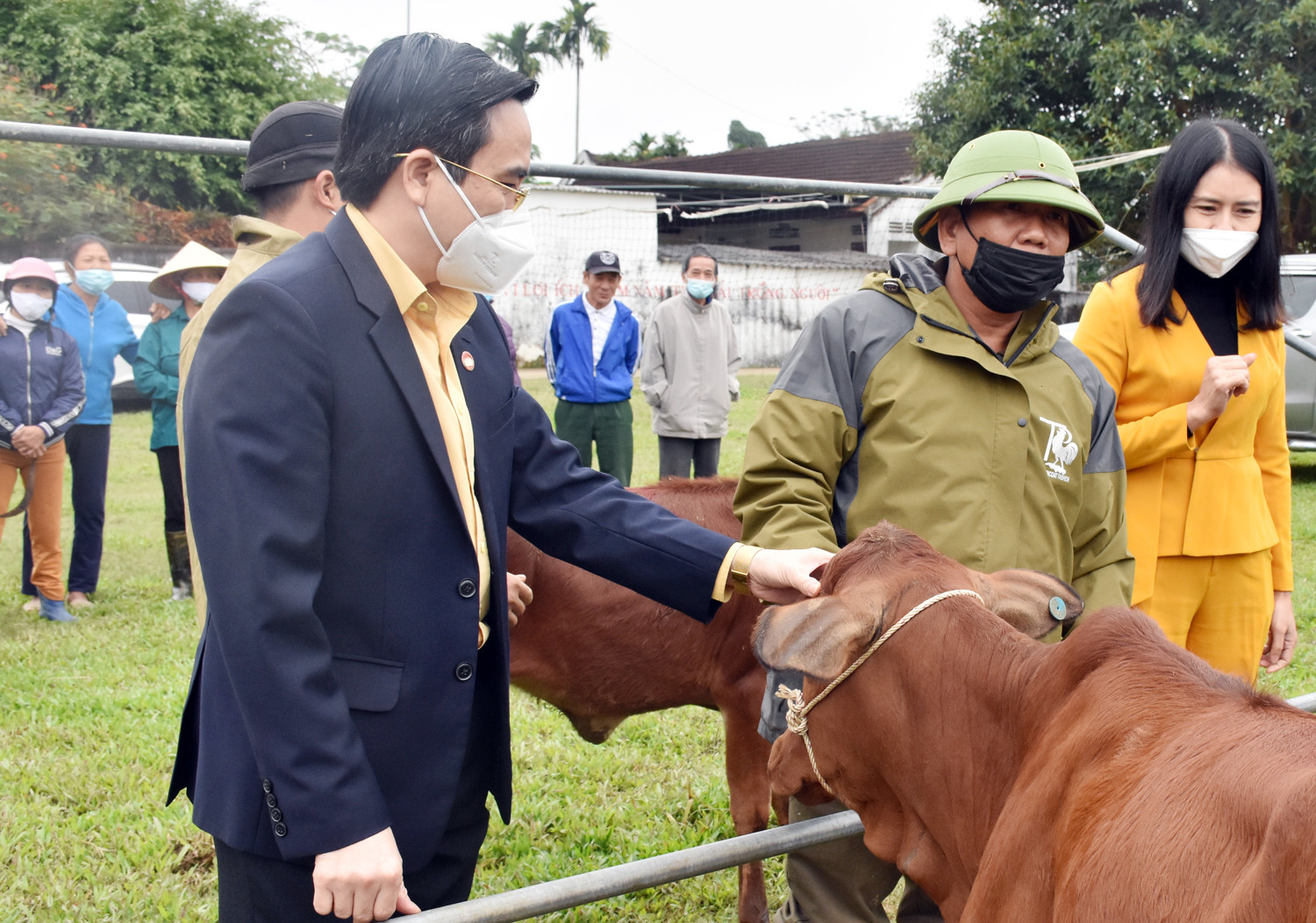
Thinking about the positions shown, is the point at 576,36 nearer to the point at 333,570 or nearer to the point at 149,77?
the point at 149,77

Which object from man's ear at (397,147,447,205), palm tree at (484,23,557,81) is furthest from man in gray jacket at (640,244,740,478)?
palm tree at (484,23,557,81)

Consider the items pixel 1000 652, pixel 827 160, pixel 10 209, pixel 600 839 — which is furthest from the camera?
pixel 827 160

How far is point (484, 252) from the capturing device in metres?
1.72

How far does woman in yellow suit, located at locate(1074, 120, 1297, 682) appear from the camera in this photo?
2791 mm

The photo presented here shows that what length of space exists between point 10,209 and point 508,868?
20155 millimetres

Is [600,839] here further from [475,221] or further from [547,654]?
[475,221]

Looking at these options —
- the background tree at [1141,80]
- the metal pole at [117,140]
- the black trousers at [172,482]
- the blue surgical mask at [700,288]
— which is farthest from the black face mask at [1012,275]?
the background tree at [1141,80]

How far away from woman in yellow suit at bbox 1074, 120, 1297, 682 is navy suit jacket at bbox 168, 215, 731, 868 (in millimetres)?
1818

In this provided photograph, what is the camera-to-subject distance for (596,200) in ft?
72.2

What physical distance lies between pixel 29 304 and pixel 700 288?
4355mm

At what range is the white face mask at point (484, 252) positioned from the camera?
1.67 meters

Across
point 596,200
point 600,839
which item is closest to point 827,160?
point 596,200

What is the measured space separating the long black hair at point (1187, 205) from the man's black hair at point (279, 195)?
7.07 ft

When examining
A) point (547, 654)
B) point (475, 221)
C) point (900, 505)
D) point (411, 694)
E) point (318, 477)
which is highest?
point (475, 221)
